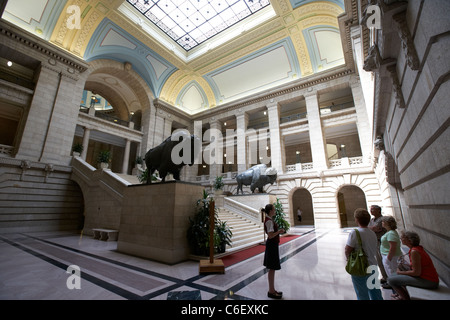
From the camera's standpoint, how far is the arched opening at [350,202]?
56.6ft

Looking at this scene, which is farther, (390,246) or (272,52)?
(272,52)

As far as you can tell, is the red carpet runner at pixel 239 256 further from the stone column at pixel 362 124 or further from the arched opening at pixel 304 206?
the arched opening at pixel 304 206

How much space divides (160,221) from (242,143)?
578 inches

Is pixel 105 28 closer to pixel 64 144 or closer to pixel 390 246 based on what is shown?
pixel 64 144

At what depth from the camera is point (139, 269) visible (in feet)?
14.5

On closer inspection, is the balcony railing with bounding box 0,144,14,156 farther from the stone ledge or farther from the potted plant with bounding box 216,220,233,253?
the stone ledge

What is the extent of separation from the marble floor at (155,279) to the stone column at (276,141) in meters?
11.6

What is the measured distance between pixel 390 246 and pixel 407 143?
6.68 feet

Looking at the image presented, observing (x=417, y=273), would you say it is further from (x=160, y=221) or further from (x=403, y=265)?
(x=160, y=221)

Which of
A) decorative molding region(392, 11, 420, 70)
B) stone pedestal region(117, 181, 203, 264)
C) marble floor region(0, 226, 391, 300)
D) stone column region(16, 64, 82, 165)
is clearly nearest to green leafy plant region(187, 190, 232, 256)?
stone pedestal region(117, 181, 203, 264)

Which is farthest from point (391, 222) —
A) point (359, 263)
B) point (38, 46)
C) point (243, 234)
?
point (38, 46)

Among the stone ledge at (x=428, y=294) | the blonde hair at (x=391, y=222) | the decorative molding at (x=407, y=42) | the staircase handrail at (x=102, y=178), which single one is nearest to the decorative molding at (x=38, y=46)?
the staircase handrail at (x=102, y=178)

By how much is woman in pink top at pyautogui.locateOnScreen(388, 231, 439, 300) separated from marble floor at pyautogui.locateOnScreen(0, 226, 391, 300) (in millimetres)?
622
